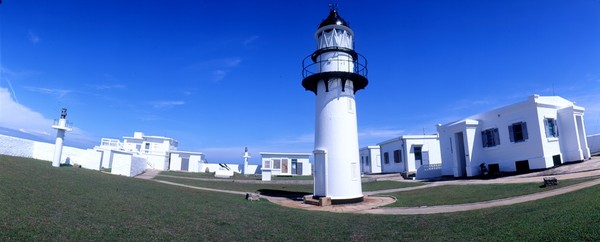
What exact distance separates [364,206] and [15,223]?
10.9 m

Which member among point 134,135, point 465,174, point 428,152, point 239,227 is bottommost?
point 239,227

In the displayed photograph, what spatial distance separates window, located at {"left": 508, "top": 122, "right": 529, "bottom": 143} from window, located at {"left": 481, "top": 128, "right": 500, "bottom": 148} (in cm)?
105

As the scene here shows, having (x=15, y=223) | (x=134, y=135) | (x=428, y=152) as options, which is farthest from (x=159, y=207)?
(x=134, y=135)

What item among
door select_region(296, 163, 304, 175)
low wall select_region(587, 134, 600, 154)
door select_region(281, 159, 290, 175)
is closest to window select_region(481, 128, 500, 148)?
low wall select_region(587, 134, 600, 154)

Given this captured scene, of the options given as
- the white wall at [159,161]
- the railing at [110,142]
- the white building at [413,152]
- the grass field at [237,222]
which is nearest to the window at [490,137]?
the white building at [413,152]

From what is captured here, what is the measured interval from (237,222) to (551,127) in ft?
69.6

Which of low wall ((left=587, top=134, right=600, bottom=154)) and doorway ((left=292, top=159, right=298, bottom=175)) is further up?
low wall ((left=587, top=134, right=600, bottom=154))

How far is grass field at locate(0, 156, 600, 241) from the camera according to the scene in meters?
5.70

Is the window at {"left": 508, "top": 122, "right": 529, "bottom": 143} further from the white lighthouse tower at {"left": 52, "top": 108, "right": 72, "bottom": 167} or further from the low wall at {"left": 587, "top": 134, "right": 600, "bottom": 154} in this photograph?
the white lighthouse tower at {"left": 52, "top": 108, "right": 72, "bottom": 167}

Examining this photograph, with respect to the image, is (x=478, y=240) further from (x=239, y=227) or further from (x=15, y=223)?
(x=15, y=223)

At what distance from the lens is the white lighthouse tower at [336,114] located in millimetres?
14438

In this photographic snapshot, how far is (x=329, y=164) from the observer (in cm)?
1452

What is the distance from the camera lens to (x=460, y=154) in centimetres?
2398

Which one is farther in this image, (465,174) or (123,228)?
(465,174)
